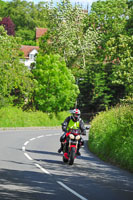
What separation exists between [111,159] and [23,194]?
8.05 meters

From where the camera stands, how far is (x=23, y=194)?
9.11 meters

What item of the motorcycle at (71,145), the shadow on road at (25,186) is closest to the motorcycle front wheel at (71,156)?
the motorcycle at (71,145)

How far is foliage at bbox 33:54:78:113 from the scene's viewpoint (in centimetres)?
5153

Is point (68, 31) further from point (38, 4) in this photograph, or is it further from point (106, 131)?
point (38, 4)

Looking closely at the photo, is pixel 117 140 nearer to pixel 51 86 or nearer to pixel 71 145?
pixel 71 145

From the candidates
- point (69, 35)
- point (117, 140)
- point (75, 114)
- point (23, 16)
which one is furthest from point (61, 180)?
point (23, 16)

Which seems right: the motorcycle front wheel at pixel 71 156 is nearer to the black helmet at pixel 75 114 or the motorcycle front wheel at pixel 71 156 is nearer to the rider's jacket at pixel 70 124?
the rider's jacket at pixel 70 124

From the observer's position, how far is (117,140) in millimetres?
16844

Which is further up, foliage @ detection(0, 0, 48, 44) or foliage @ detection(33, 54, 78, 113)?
foliage @ detection(0, 0, 48, 44)

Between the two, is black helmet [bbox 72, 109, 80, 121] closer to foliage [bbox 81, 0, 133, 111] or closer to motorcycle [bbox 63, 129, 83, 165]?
motorcycle [bbox 63, 129, 83, 165]

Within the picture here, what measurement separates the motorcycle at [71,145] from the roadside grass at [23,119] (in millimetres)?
26668

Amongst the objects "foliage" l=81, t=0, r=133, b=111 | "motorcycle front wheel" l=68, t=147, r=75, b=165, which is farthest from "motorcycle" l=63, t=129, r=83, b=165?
"foliage" l=81, t=0, r=133, b=111

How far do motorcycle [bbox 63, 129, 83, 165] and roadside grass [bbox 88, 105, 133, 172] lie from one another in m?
1.57

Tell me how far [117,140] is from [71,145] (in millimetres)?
2416
